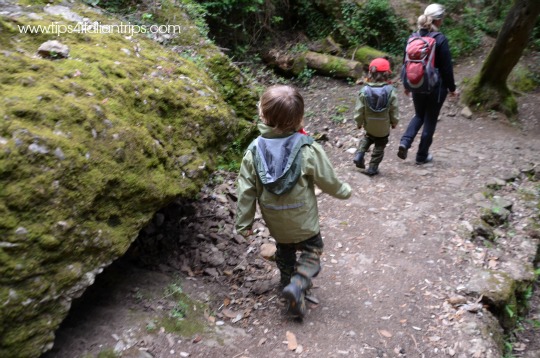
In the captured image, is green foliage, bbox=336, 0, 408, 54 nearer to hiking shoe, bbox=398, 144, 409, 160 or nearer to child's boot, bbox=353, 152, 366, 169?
hiking shoe, bbox=398, 144, 409, 160

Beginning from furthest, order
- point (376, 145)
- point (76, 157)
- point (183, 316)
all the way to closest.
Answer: point (376, 145) → point (183, 316) → point (76, 157)

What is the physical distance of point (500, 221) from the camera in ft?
17.7

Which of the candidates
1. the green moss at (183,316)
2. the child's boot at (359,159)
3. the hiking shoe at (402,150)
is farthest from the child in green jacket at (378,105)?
the green moss at (183,316)

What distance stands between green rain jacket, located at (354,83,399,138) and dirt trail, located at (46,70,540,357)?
85 centimetres

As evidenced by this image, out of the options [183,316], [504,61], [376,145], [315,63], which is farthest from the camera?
[315,63]

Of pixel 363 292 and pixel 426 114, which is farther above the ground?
pixel 426 114

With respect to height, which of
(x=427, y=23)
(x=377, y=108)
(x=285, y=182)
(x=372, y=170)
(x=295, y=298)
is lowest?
(x=372, y=170)

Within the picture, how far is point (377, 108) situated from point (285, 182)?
3.29 m

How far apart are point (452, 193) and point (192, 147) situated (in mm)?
4021

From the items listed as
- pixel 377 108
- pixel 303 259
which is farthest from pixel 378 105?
pixel 303 259

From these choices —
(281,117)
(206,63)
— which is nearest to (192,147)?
(281,117)

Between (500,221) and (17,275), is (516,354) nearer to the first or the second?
(500,221)

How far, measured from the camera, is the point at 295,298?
3.32 m

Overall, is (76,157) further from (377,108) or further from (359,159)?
Result: (359,159)
